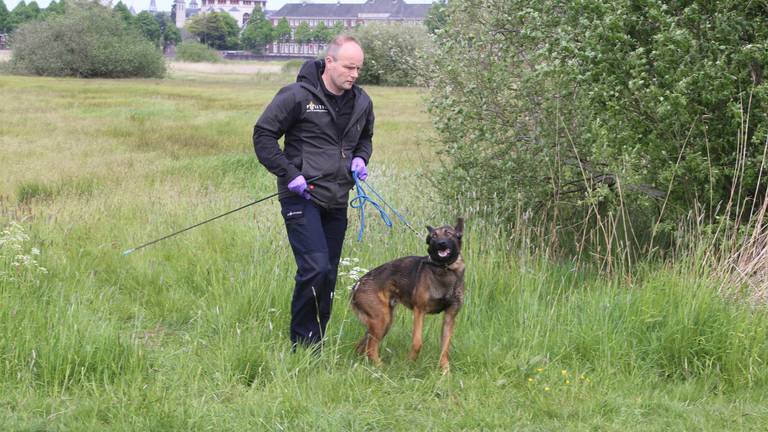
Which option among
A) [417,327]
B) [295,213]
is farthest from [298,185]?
[417,327]

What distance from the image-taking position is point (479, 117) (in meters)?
9.46

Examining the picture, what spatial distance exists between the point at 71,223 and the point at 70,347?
4.73 m

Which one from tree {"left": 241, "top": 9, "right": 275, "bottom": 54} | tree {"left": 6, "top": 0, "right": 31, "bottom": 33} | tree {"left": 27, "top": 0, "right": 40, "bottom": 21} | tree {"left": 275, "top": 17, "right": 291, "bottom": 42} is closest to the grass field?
tree {"left": 6, "top": 0, "right": 31, "bottom": 33}

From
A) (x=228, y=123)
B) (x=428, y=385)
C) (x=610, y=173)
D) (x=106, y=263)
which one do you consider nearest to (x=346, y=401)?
(x=428, y=385)

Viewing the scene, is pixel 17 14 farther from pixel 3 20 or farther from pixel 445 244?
pixel 445 244

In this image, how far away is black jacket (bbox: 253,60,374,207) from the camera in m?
5.80

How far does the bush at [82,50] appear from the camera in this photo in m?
70.5

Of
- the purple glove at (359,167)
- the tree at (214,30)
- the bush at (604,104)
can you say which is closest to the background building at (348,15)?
the tree at (214,30)

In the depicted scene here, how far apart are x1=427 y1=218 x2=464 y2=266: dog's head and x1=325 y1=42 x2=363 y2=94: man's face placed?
1136mm

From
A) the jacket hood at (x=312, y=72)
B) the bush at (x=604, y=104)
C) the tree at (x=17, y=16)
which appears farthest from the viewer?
the tree at (x=17, y=16)

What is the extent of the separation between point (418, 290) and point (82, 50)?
71750 mm

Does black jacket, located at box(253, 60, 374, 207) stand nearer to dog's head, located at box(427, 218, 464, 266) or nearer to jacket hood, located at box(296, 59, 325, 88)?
jacket hood, located at box(296, 59, 325, 88)

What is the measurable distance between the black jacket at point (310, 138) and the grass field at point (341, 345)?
1.16 m

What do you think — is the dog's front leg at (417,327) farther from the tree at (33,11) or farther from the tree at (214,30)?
the tree at (214,30)
